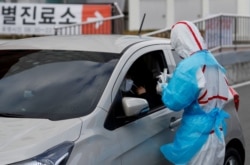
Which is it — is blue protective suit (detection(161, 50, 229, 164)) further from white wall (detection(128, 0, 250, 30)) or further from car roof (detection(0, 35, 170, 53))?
white wall (detection(128, 0, 250, 30))

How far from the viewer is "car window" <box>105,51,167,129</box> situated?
441 centimetres

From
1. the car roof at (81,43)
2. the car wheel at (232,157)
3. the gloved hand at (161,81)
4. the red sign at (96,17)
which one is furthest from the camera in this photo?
the red sign at (96,17)

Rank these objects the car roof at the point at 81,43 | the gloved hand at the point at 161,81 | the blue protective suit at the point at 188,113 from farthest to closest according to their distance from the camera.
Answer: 1. the car roof at the point at 81,43
2. the gloved hand at the point at 161,81
3. the blue protective suit at the point at 188,113

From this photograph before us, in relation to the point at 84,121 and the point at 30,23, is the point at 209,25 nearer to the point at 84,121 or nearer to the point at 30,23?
the point at 30,23

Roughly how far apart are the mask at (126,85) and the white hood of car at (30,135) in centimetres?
65

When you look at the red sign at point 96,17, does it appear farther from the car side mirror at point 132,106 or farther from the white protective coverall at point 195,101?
the car side mirror at point 132,106

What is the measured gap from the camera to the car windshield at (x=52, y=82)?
437 centimetres

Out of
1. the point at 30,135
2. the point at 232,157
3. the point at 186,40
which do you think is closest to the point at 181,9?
the point at 232,157

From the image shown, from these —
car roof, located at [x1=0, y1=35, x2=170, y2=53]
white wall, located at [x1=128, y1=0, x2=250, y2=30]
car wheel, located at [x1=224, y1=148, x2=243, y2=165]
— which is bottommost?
car wheel, located at [x1=224, y1=148, x2=243, y2=165]

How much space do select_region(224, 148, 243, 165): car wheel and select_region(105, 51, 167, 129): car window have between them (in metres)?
1.02

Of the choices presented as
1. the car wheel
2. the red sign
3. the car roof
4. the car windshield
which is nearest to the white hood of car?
the car windshield

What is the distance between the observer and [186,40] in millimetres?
4871

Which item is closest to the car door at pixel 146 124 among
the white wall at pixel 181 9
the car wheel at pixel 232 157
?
the car wheel at pixel 232 157

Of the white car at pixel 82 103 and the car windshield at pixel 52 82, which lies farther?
the car windshield at pixel 52 82
